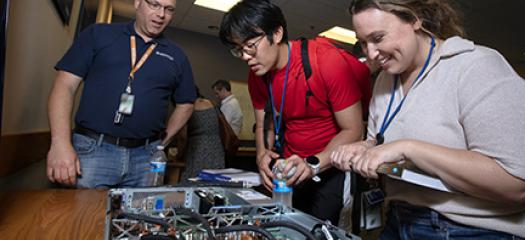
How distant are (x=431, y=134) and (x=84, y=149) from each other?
1205mm

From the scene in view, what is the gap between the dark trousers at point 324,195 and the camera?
1.23 metres

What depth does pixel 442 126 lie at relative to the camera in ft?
2.38

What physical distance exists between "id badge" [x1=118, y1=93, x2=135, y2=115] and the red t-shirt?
556 mm

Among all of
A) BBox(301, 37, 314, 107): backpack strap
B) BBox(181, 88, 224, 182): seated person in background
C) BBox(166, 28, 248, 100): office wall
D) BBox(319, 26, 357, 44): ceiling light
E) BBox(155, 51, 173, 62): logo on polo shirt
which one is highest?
BBox(319, 26, 357, 44): ceiling light

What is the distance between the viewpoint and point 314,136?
1243 millimetres

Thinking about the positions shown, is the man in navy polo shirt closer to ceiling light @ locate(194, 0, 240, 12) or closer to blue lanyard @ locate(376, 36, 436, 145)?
blue lanyard @ locate(376, 36, 436, 145)

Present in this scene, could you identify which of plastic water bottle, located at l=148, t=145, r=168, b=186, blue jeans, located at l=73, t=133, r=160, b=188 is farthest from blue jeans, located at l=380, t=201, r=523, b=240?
blue jeans, located at l=73, t=133, r=160, b=188

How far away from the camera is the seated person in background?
3.05 m

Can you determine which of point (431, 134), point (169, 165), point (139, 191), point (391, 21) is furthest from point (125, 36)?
point (169, 165)

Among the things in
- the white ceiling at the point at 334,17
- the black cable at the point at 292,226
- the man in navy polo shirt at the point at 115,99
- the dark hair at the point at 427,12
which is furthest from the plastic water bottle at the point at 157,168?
the white ceiling at the point at 334,17

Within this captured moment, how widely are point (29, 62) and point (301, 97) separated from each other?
1132 millimetres

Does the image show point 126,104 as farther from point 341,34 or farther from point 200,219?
point 341,34

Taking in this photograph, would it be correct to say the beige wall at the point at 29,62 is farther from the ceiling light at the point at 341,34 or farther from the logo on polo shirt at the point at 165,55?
the ceiling light at the point at 341,34

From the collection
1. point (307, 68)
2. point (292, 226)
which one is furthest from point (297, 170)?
point (292, 226)
